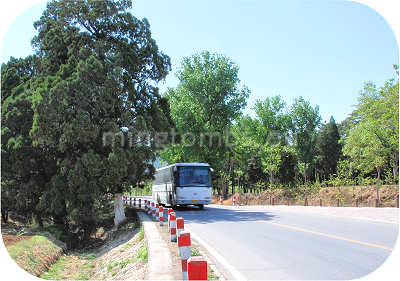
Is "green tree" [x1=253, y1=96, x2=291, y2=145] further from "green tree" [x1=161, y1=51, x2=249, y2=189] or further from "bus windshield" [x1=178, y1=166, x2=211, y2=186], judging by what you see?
"bus windshield" [x1=178, y1=166, x2=211, y2=186]

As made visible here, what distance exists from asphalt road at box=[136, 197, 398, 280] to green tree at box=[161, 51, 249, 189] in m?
25.8

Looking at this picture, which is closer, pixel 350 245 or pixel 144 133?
pixel 350 245

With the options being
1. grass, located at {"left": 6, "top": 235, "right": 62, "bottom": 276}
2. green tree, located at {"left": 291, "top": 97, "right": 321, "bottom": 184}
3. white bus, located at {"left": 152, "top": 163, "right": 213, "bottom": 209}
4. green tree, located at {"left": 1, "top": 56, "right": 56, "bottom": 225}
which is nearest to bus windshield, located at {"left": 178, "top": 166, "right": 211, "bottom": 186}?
white bus, located at {"left": 152, "top": 163, "right": 213, "bottom": 209}

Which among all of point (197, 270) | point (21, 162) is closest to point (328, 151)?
point (21, 162)

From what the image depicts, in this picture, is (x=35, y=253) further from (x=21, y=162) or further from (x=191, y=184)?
(x=191, y=184)

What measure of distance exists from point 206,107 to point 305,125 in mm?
25440

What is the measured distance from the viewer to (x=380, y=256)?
783 centimetres

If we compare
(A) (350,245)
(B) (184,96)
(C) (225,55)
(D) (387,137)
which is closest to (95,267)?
(A) (350,245)

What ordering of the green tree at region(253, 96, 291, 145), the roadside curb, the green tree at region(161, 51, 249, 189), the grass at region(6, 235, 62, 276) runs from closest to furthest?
1. the roadside curb
2. the grass at region(6, 235, 62, 276)
3. the green tree at region(161, 51, 249, 189)
4. the green tree at region(253, 96, 291, 145)

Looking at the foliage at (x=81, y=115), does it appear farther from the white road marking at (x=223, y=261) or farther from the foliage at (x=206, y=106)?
the foliage at (x=206, y=106)

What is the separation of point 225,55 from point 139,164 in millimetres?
25096

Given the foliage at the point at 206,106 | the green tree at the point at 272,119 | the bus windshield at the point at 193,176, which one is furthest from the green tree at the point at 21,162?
the green tree at the point at 272,119

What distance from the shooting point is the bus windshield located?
2597 centimetres

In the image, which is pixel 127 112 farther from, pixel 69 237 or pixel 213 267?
pixel 213 267
